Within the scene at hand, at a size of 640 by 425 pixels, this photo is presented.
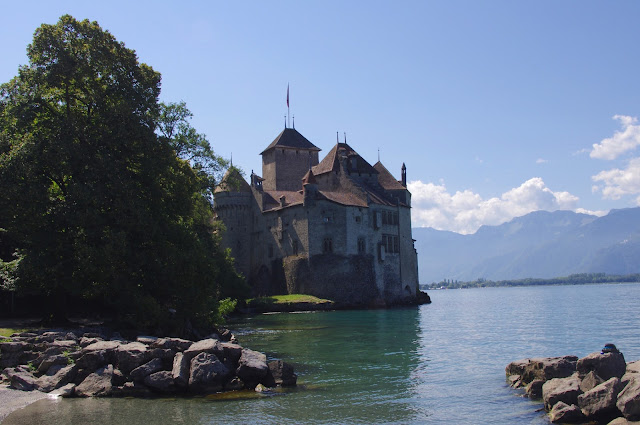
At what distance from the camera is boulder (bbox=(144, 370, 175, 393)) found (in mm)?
20359

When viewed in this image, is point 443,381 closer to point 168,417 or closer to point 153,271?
point 168,417

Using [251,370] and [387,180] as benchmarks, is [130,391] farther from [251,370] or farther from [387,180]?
[387,180]

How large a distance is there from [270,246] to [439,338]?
154 ft

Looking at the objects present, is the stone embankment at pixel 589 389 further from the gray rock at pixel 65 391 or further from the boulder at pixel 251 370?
the gray rock at pixel 65 391

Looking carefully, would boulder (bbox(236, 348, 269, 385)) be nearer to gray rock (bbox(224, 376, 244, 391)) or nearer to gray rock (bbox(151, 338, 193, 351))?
gray rock (bbox(224, 376, 244, 391))

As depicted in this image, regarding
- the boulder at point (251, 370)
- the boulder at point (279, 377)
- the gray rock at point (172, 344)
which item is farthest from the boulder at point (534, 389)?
the gray rock at point (172, 344)

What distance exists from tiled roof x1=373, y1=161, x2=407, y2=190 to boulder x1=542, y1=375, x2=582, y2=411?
72.4 meters

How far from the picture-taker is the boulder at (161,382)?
66.8 feet

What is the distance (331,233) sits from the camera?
261ft

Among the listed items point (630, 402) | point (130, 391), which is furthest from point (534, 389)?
point (130, 391)

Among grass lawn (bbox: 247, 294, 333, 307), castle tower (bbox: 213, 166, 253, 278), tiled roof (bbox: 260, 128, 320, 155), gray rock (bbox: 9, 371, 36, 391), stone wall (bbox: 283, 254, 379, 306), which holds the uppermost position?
tiled roof (bbox: 260, 128, 320, 155)

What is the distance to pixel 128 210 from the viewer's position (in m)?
30.2

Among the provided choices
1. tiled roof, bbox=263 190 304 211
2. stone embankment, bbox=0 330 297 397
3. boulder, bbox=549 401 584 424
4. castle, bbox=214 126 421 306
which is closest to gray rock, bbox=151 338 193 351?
stone embankment, bbox=0 330 297 397

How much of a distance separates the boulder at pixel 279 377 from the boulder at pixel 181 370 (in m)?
2.70
